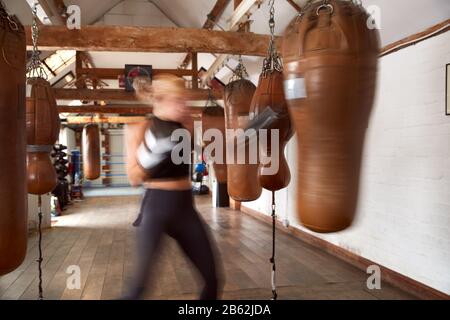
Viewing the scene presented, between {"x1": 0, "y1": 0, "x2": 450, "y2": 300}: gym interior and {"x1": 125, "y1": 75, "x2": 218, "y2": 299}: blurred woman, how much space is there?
30 mm

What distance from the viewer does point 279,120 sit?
1.89 m

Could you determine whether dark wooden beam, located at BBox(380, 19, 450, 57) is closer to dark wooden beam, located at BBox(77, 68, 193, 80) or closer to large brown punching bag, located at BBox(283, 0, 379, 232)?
large brown punching bag, located at BBox(283, 0, 379, 232)

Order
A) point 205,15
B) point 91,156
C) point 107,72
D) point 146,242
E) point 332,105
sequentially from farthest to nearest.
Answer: point 107,72, point 205,15, point 91,156, point 146,242, point 332,105

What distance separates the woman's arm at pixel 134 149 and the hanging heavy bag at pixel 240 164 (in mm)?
589

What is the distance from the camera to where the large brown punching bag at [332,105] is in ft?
3.10

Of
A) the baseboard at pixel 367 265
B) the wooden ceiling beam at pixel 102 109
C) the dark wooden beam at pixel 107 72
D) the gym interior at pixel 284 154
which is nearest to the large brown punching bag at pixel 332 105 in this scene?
the gym interior at pixel 284 154

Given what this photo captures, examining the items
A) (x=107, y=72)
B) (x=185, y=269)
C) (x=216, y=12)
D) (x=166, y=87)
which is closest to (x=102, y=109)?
(x=107, y=72)

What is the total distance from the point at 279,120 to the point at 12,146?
3.92ft

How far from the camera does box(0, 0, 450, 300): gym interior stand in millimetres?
980

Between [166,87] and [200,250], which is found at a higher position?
[166,87]

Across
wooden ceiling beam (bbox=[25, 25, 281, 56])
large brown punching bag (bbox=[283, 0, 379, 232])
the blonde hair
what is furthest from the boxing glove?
wooden ceiling beam (bbox=[25, 25, 281, 56])

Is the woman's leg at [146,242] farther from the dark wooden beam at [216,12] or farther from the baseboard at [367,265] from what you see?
the dark wooden beam at [216,12]

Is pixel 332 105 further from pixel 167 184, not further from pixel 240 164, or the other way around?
pixel 240 164
